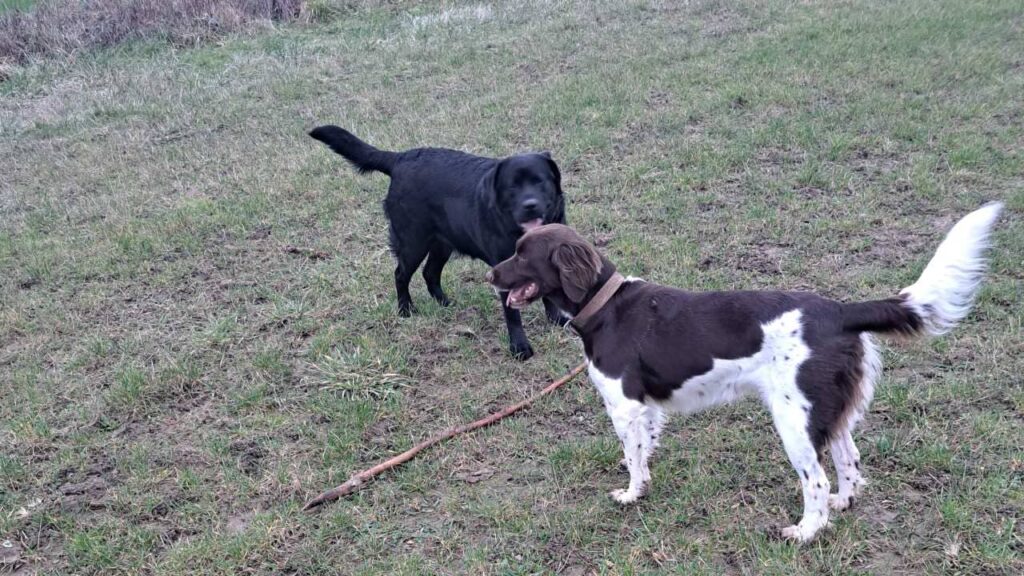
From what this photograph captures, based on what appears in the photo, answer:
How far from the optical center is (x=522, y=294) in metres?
3.57

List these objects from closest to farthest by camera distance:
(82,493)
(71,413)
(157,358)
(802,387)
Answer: (802,387) → (82,493) → (71,413) → (157,358)

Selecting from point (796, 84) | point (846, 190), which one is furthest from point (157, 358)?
point (796, 84)

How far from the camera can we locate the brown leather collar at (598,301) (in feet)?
10.9

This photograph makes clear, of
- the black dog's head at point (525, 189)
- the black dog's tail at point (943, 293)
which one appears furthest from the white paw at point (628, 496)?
the black dog's head at point (525, 189)

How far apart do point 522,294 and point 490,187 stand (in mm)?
1131

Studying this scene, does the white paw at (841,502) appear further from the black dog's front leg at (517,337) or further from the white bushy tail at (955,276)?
the black dog's front leg at (517,337)

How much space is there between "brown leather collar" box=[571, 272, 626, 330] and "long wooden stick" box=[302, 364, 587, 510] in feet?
2.76

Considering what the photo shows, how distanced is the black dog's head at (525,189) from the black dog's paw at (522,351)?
690mm

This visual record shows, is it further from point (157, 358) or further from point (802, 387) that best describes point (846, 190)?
point (157, 358)

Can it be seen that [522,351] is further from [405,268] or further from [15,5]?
[15,5]

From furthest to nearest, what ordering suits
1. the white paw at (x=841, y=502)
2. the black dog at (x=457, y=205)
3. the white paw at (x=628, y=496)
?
the black dog at (x=457, y=205) → the white paw at (x=628, y=496) → the white paw at (x=841, y=502)

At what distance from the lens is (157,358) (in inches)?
191

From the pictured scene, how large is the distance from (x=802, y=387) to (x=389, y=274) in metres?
3.56

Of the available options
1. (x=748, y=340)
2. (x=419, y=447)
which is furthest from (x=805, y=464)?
(x=419, y=447)
